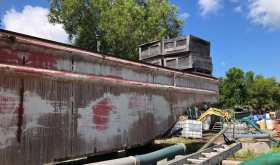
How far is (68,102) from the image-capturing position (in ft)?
13.1

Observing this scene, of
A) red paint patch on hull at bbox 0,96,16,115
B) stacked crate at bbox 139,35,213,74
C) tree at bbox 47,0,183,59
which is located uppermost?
tree at bbox 47,0,183,59

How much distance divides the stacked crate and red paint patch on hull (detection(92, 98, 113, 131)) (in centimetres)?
444

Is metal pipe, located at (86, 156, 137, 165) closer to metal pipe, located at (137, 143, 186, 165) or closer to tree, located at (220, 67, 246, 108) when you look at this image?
metal pipe, located at (137, 143, 186, 165)

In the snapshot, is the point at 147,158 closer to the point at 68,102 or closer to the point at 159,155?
the point at 159,155

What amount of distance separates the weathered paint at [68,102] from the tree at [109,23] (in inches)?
507

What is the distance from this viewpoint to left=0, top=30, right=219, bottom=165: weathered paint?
3.37 meters

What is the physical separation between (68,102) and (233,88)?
35861 mm

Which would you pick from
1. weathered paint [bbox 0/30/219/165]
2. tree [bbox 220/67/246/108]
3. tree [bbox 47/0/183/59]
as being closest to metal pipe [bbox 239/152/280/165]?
weathered paint [bbox 0/30/219/165]

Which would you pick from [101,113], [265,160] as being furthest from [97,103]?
[265,160]

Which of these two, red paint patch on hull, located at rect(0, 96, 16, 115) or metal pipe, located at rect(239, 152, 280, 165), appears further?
red paint patch on hull, located at rect(0, 96, 16, 115)

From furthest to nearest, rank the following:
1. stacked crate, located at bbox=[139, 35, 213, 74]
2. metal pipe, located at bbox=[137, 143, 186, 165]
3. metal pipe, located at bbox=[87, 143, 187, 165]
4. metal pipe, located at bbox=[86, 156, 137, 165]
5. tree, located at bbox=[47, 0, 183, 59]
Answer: tree, located at bbox=[47, 0, 183, 59] < stacked crate, located at bbox=[139, 35, 213, 74] < metal pipe, located at bbox=[137, 143, 186, 165] < metal pipe, located at bbox=[87, 143, 187, 165] < metal pipe, located at bbox=[86, 156, 137, 165]

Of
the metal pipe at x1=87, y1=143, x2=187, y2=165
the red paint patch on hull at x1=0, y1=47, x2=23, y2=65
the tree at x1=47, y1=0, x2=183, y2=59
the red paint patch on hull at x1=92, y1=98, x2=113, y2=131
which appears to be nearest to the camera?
the metal pipe at x1=87, y1=143, x2=187, y2=165

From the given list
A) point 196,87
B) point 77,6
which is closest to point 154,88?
point 196,87

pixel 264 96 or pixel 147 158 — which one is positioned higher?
pixel 264 96
